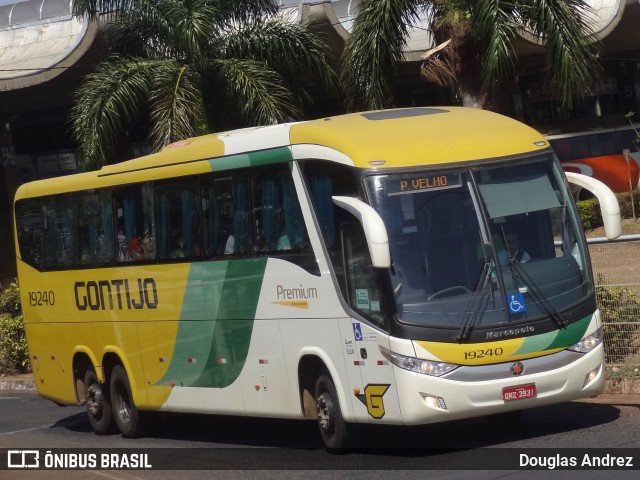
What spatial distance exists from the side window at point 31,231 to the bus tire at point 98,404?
196cm

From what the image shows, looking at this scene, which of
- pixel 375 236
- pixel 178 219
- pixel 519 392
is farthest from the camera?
pixel 178 219

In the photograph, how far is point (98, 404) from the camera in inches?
592

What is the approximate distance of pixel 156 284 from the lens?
13.4 m

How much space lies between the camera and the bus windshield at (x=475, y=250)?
9828mm

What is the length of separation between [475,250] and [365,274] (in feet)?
3.43

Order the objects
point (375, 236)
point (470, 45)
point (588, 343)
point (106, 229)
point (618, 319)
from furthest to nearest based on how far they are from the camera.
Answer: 1. point (470, 45)
2. point (106, 229)
3. point (618, 319)
4. point (588, 343)
5. point (375, 236)

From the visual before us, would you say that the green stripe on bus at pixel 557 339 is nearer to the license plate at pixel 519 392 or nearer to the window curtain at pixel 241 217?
the license plate at pixel 519 392

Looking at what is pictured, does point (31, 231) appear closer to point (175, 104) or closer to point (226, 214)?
point (175, 104)

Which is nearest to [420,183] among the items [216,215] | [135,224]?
[216,215]

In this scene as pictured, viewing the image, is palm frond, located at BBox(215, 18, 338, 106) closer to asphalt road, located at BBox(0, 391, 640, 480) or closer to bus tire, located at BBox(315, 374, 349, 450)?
asphalt road, located at BBox(0, 391, 640, 480)

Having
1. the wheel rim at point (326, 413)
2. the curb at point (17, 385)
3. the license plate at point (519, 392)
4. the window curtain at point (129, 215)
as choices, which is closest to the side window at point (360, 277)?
the wheel rim at point (326, 413)

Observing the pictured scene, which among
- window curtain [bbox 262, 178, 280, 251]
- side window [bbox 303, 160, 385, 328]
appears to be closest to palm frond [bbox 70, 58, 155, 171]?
window curtain [bbox 262, 178, 280, 251]

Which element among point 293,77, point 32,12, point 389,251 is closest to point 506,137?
point 389,251

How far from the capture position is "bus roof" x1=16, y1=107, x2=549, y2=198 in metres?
10.2
